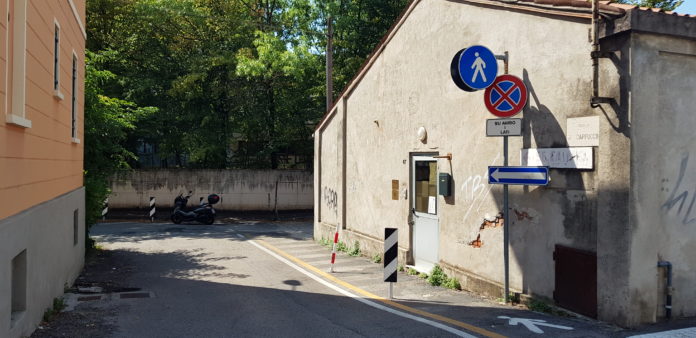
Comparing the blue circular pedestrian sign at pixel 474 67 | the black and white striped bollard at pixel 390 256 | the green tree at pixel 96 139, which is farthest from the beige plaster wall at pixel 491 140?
the green tree at pixel 96 139

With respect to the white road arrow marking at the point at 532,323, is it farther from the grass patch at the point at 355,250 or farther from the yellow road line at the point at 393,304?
the grass patch at the point at 355,250

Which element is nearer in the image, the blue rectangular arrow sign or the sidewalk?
the sidewalk

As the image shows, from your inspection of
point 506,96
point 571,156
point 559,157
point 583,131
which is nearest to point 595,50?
point 583,131

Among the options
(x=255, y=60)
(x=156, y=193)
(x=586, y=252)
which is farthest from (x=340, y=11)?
(x=586, y=252)

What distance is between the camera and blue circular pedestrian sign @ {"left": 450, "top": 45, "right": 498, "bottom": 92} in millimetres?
7914

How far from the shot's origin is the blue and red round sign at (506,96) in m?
7.57

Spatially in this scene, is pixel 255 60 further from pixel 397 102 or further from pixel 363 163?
pixel 397 102

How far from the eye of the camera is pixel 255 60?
22359 mm

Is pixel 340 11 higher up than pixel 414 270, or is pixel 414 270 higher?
pixel 340 11

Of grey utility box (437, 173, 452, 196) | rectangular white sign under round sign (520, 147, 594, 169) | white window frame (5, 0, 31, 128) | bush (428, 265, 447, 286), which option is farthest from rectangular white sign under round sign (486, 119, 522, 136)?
white window frame (5, 0, 31, 128)

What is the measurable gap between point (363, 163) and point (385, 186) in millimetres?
1477

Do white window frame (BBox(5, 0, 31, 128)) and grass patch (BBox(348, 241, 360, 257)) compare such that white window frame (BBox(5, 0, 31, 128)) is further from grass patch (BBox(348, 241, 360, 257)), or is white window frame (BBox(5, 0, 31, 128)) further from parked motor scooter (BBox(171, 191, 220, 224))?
parked motor scooter (BBox(171, 191, 220, 224))

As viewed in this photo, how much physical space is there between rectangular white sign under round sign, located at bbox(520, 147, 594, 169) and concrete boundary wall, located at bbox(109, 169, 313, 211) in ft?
58.4

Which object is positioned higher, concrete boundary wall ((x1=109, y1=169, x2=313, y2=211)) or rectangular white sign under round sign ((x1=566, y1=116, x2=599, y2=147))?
rectangular white sign under round sign ((x1=566, y1=116, x2=599, y2=147))
